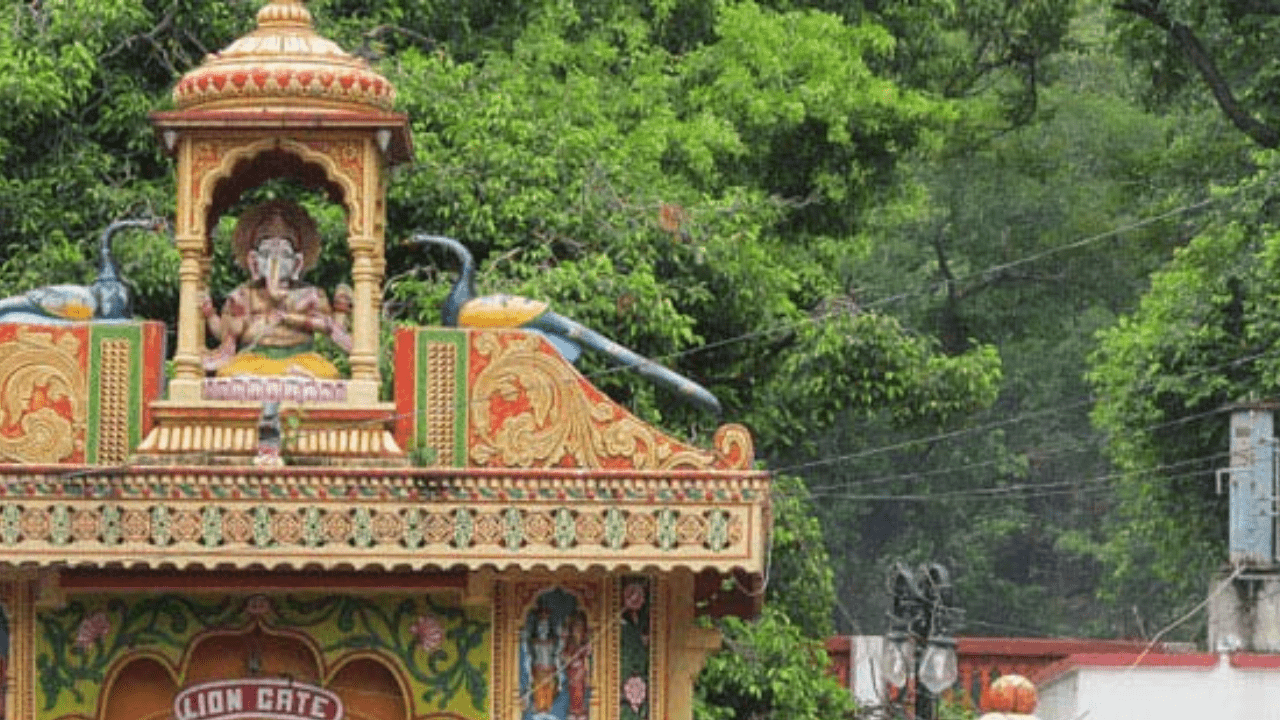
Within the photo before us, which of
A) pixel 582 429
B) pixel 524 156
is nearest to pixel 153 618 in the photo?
pixel 582 429

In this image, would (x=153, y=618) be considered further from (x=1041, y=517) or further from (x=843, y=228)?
(x=1041, y=517)

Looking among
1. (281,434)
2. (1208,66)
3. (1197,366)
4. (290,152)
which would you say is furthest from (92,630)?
(1208,66)

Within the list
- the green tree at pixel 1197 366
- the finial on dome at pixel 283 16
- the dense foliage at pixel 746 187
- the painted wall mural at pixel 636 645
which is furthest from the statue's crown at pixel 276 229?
the green tree at pixel 1197 366

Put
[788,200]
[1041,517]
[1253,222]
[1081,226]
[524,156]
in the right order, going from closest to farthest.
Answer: [524,156]
[788,200]
[1253,222]
[1081,226]
[1041,517]

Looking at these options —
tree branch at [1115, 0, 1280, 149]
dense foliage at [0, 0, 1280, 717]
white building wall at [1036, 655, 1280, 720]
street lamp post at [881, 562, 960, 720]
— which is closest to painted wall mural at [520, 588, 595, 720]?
street lamp post at [881, 562, 960, 720]

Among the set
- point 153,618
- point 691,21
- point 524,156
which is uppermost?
point 691,21

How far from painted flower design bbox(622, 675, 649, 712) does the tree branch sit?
1884 centimetres

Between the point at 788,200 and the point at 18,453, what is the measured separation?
41.1 ft

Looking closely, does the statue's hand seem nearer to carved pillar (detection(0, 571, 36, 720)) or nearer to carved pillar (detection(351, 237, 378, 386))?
carved pillar (detection(351, 237, 378, 386))

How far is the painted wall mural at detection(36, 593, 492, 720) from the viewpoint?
21266 millimetres

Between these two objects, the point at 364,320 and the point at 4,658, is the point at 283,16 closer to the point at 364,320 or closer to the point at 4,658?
the point at 364,320

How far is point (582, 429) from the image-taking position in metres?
21.2

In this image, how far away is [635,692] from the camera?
70.2ft

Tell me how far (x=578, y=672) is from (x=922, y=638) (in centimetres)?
172
